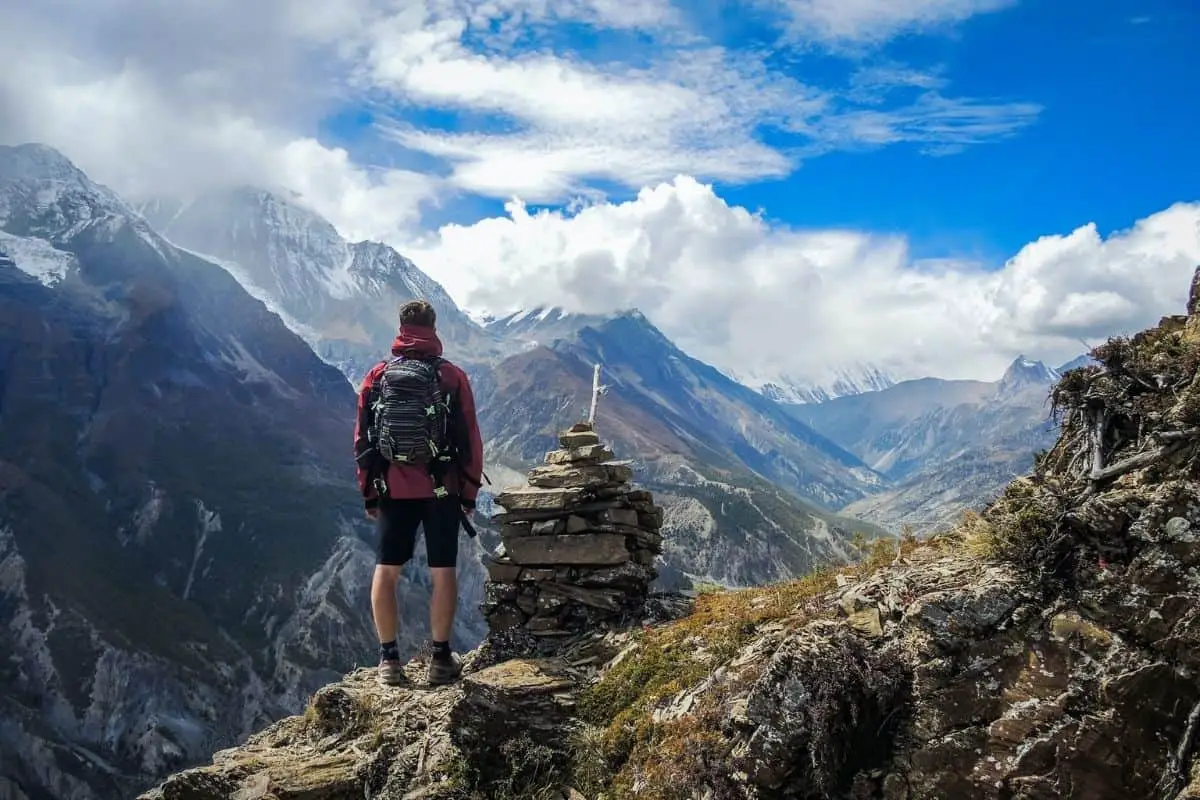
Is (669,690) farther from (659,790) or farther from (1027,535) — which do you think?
(1027,535)

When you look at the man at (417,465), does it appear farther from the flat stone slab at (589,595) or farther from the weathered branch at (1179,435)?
the weathered branch at (1179,435)

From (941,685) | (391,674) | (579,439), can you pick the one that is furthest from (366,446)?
(941,685)

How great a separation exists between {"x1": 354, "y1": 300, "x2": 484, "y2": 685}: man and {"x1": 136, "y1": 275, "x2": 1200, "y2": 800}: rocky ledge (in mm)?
1915

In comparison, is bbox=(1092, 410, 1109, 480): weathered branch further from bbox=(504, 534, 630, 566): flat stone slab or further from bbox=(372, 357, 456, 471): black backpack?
bbox=(372, 357, 456, 471): black backpack

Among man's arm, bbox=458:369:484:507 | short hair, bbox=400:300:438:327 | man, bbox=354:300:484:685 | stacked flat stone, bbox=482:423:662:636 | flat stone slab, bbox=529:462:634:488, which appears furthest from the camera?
flat stone slab, bbox=529:462:634:488

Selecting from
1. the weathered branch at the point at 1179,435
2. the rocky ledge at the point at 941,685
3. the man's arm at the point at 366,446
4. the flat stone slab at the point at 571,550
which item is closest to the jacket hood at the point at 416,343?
the man's arm at the point at 366,446

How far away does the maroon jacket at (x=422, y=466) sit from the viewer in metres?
11.3

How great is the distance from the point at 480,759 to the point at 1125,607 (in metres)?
6.78

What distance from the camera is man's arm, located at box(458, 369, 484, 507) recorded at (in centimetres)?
1157

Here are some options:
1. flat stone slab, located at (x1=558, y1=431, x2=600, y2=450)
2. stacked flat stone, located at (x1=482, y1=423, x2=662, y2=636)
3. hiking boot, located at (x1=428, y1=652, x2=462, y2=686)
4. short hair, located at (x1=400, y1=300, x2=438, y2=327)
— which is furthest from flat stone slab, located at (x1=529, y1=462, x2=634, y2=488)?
hiking boot, located at (x1=428, y1=652, x2=462, y2=686)

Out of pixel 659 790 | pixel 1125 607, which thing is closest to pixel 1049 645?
pixel 1125 607

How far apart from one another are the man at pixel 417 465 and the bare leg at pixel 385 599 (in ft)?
0.05

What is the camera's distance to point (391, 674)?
1162cm

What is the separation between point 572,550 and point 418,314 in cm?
459
